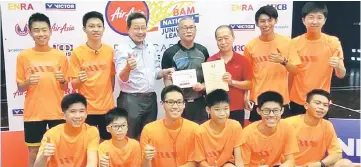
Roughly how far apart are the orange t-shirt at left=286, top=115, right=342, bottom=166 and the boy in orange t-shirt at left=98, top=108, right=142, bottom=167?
1.50 meters

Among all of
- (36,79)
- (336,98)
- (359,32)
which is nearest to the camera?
(36,79)

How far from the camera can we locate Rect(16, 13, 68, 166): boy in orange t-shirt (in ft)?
15.9

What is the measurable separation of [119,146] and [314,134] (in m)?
1.82

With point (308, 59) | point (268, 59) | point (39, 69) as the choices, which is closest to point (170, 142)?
point (268, 59)

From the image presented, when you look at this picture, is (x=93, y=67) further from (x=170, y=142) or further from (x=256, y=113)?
(x=256, y=113)

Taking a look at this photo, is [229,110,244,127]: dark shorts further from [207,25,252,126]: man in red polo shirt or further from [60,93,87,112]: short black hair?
[60,93,87,112]: short black hair

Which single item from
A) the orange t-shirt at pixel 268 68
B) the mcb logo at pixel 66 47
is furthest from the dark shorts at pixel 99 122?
the orange t-shirt at pixel 268 68

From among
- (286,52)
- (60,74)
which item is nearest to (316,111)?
(286,52)

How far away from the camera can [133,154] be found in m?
4.32

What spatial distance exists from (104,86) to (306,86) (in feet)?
6.86

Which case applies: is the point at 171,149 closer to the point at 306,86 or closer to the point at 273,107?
the point at 273,107

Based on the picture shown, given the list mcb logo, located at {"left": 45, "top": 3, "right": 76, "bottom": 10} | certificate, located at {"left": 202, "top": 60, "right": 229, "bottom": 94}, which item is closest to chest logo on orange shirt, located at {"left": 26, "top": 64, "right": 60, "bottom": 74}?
mcb logo, located at {"left": 45, "top": 3, "right": 76, "bottom": 10}

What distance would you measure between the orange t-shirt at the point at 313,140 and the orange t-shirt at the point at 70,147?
187 cm

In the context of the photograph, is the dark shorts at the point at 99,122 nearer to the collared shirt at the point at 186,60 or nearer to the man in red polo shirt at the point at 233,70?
the collared shirt at the point at 186,60
